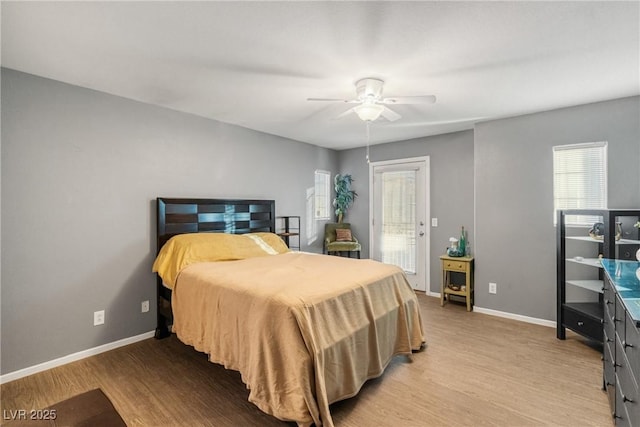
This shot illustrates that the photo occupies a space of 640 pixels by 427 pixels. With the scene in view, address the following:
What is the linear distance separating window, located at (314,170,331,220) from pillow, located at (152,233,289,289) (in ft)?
6.84

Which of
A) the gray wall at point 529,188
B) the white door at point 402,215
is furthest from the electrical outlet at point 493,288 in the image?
the white door at point 402,215

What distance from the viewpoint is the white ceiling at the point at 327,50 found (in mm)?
1720

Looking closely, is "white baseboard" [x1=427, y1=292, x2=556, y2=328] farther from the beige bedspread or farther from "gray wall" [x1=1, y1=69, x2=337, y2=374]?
"gray wall" [x1=1, y1=69, x2=337, y2=374]

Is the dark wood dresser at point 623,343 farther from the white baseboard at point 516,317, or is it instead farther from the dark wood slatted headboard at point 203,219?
the dark wood slatted headboard at point 203,219

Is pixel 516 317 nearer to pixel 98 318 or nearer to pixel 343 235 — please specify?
pixel 343 235

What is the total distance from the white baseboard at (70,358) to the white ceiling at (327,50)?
2.46 meters

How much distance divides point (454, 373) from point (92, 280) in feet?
11.0

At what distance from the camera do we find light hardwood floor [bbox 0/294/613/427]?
198 cm

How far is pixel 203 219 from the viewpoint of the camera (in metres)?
3.59

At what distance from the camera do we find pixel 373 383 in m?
2.37

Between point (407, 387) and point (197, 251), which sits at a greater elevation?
point (197, 251)

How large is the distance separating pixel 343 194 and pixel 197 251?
3.21 meters

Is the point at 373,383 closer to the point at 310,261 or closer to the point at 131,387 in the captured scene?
the point at 310,261

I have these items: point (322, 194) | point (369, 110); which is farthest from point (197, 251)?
point (322, 194)
